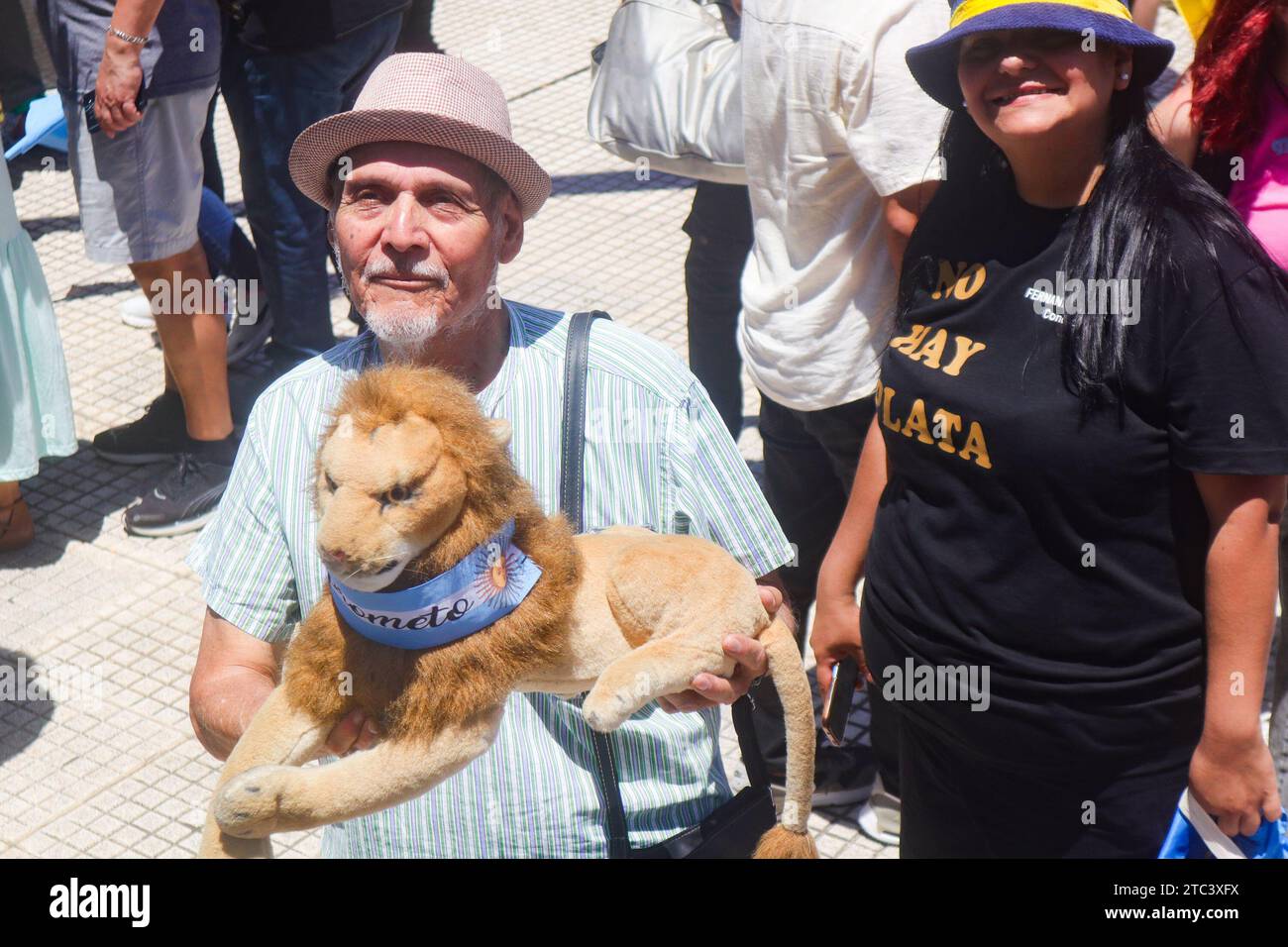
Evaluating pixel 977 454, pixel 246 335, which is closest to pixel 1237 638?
pixel 977 454

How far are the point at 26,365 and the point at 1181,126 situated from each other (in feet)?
12.0

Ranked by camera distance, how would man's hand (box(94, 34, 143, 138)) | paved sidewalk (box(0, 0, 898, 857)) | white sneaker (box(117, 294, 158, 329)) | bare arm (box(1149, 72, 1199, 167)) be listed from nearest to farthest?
bare arm (box(1149, 72, 1199, 167)) < paved sidewalk (box(0, 0, 898, 857)) < man's hand (box(94, 34, 143, 138)) < white sneaker (box(117, 294, 158, 329))

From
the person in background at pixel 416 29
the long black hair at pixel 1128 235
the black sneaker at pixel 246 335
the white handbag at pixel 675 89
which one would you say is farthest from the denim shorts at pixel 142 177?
the long black hair at pixel 1128 235

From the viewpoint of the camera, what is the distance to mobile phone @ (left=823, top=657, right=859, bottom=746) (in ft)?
9.11

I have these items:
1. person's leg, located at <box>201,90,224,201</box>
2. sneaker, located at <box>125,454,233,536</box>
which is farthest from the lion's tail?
person's leg, located at <box>201,90,224,201</box>

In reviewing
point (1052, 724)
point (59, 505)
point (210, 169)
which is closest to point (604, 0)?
point (210, 169)

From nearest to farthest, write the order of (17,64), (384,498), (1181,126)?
1. (384,498)
2. (1181,126)
3. (17,64)

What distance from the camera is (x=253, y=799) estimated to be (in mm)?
1747

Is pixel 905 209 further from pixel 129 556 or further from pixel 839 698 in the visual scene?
pixel 129 556

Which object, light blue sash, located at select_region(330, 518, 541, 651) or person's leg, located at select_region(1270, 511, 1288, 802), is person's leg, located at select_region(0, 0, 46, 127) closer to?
light blue sash, located at select_region(330, 518, 541, 651)

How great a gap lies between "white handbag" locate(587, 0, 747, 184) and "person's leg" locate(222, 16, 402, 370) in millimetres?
1346

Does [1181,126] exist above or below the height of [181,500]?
above
